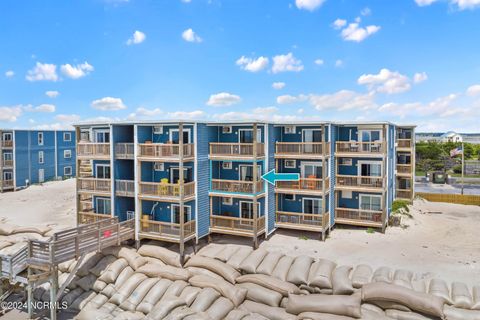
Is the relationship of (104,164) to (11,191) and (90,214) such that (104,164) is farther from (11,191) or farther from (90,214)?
(11,191)

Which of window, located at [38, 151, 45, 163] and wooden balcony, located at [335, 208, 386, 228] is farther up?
window, located at [38, 151, 45, 163]

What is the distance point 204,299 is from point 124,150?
11478 mm

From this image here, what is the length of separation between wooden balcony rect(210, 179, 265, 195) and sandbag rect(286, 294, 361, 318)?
844 cm

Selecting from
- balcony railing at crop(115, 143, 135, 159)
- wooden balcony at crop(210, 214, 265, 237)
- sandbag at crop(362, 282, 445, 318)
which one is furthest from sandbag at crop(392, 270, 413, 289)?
balcony railing at crop(115, 143, 135, 159)

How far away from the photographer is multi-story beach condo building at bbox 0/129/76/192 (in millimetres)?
44344

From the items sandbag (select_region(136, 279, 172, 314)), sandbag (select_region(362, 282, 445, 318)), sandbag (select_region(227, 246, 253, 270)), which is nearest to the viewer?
sandbag (select_region(362, 282, 445, 318))

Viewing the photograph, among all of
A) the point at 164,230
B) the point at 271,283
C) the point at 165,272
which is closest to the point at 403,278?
the point at 271,283

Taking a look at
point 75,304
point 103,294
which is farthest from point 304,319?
point 75,304

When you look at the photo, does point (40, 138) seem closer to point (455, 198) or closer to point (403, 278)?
point (403, 278)

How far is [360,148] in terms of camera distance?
2688cm

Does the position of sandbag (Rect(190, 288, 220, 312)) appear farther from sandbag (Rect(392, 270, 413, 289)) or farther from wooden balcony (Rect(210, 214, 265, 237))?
sandbag (Rect(392, 270, 413, 289))

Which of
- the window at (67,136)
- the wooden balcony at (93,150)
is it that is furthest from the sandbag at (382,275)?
the window at (67,136)

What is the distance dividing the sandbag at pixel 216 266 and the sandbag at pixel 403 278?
758cm

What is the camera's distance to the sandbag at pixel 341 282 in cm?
1631
